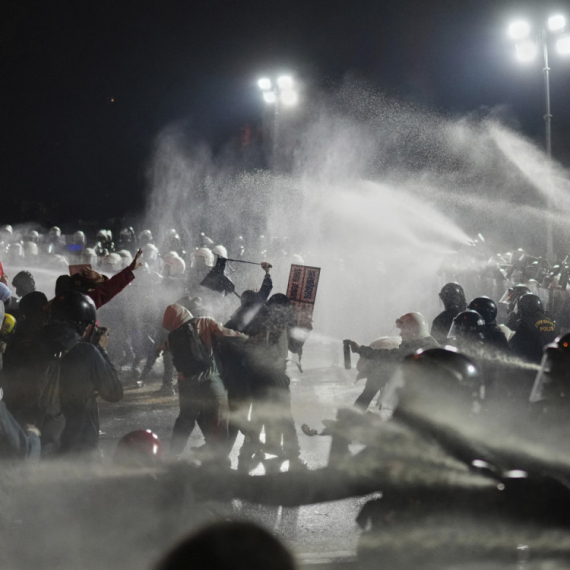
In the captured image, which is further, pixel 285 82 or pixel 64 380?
pixel 285 82

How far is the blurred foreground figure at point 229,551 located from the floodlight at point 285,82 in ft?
59.0

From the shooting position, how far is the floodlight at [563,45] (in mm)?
13961

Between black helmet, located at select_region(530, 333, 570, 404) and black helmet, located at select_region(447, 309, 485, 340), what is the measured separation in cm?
304

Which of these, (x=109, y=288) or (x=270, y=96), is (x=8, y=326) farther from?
(x=270, y=96)

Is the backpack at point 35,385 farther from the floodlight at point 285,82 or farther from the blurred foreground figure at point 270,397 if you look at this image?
the floodlight at point 285,82

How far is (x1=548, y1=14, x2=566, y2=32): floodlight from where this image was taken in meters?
13.8

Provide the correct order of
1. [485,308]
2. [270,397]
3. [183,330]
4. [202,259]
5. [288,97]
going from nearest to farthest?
[183,330], [270,397], [485,308], [202,259], [288,97]

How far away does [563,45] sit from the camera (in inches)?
553

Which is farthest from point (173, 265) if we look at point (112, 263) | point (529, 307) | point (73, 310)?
point (73, 310)

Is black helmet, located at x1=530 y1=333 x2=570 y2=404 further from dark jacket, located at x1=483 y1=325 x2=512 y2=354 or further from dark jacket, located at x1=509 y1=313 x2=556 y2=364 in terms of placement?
dark jacket, located at x1=509 y1=313 x2=556 y2=364

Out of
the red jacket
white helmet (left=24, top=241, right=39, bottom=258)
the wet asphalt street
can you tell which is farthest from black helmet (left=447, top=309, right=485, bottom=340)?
white helmet (left=24, top=241, right=39, bottom=258)

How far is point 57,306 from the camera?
180 inches

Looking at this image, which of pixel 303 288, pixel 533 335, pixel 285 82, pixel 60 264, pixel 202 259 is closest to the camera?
pixel 533 335

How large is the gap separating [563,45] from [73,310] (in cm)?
1360
